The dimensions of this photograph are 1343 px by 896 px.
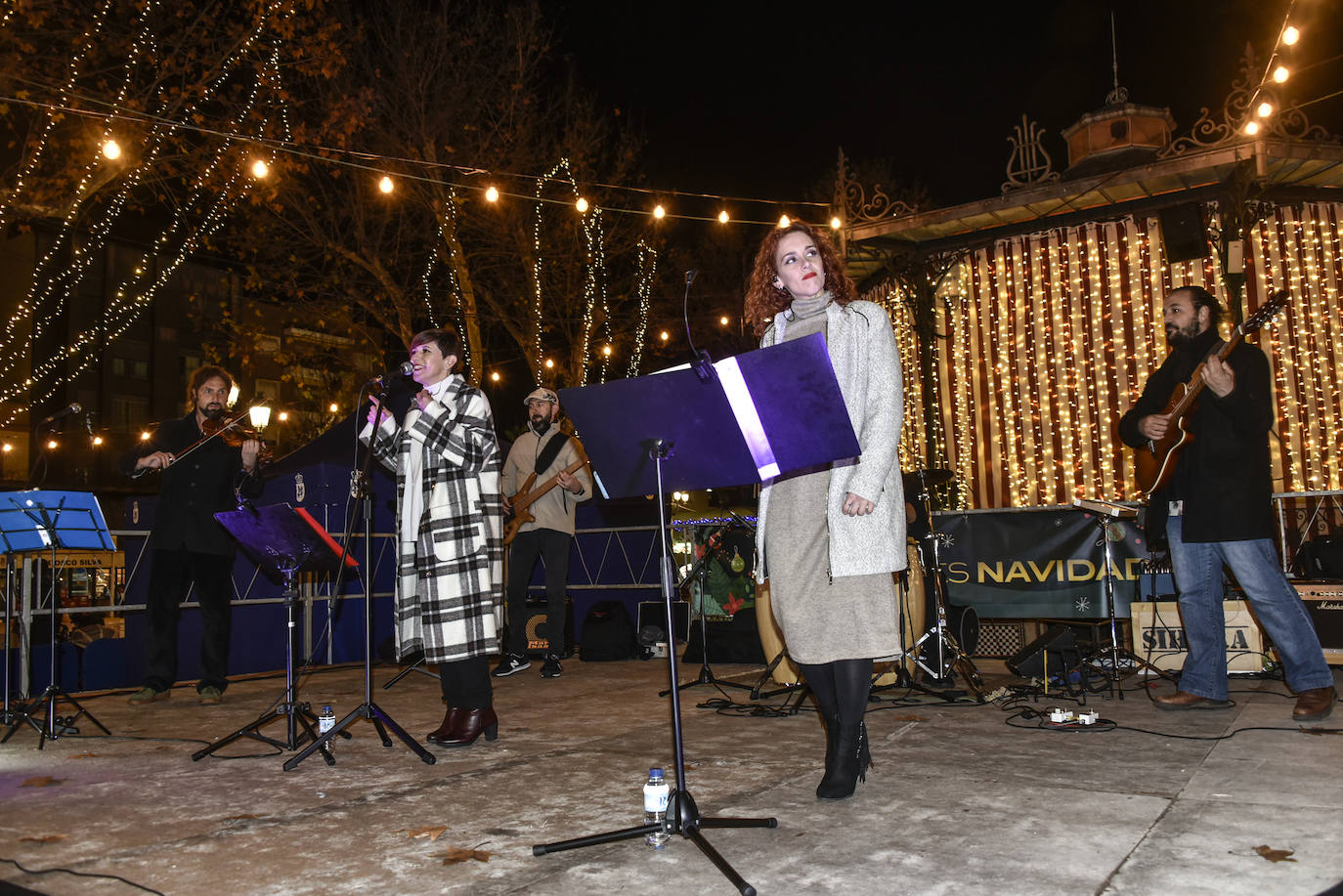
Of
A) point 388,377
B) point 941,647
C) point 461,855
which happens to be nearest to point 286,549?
point 388,377

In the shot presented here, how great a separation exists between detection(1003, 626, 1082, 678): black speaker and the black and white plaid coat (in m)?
3.41

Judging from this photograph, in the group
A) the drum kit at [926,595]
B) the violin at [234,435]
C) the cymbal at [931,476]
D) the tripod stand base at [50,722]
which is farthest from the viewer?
the cymbal at [931,476]

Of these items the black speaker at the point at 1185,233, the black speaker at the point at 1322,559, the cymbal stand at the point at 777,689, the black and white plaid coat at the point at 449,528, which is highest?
the black speaker at the point at 1185,233

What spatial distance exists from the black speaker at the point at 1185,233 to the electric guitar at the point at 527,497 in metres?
7.37

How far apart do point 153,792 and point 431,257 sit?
16.4 meters

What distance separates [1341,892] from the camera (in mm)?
1892

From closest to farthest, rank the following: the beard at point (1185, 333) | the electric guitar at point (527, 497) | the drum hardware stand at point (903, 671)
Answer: the beard at point (1185, 333) < the drum hardware stand at point (903, 671) < the electric guitar at point (527, 497)

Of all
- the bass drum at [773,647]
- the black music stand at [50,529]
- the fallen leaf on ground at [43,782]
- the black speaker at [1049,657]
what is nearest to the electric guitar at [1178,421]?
the black speaker at [1049,657]

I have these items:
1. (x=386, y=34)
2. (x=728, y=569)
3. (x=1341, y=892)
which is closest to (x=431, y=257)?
(x=386, y=34)

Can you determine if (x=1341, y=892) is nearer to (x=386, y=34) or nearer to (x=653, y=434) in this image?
(x=653, y=434)

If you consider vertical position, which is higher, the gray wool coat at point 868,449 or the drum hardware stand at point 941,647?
the gray wool coat at point 868,449

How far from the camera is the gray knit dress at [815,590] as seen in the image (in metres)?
3.40

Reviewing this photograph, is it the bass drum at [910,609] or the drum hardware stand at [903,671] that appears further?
the bass drum at [910,609]

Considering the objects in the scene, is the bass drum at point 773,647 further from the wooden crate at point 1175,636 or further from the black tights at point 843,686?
the black tights at point 843,686
